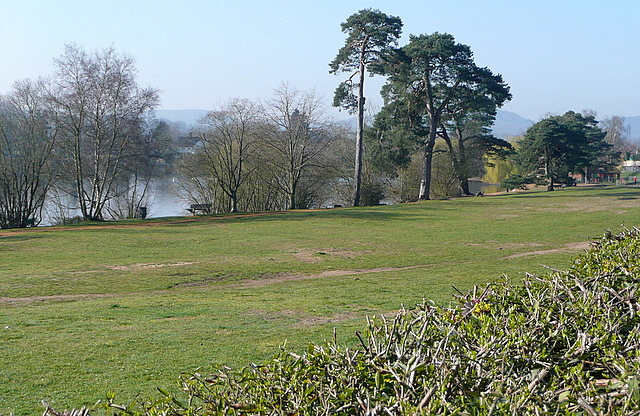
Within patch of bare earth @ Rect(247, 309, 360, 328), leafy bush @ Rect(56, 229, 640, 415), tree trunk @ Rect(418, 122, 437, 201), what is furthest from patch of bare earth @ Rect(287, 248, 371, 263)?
tree trunk @ Rect(418, 122, 437, 201)

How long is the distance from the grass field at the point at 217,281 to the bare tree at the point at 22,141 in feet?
25.1

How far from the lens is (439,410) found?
6.45 feet

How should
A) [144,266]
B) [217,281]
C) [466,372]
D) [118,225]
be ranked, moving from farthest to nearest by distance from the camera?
[118,225] < [144,266] < [217,281] < [466,372]

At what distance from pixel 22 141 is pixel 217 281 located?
25201 millimetres

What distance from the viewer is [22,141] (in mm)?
35000

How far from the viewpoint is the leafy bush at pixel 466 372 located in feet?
6.82

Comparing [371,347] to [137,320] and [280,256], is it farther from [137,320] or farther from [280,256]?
[280,256]

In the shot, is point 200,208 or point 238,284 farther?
point 200,208

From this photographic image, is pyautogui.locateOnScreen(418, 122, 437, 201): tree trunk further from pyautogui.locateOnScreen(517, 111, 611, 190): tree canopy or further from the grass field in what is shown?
the grass field

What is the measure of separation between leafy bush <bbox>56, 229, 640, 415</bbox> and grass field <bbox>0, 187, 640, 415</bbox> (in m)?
3.42

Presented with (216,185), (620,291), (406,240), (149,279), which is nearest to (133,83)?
(216,185)

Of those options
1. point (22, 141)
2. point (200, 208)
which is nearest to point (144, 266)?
point (22, 141)

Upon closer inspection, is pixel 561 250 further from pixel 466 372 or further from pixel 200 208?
pixel 200 208

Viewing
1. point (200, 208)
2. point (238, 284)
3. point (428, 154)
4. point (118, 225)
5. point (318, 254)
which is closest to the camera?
point (238, 284)
